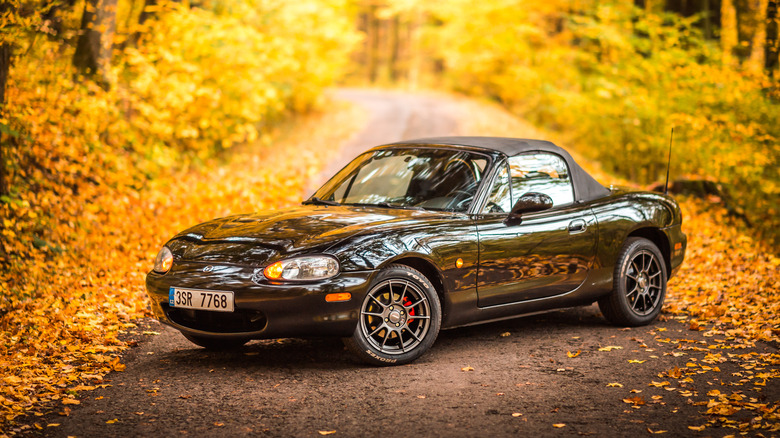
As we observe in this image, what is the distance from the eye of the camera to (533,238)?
251 inches

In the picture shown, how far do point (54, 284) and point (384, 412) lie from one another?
5.12 m

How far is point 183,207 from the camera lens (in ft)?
42.6

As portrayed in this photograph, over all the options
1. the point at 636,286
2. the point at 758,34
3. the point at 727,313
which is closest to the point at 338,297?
the point at 636,286

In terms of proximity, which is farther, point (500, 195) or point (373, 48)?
point (373, 48)

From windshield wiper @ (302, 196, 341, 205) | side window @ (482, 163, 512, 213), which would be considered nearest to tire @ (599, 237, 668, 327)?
side window @ (482, 163, 512, 213)

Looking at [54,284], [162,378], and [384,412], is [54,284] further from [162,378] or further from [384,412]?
[384,412]

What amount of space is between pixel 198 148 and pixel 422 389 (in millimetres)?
12972

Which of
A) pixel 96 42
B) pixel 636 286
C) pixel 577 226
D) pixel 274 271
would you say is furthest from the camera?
pixel 96 42

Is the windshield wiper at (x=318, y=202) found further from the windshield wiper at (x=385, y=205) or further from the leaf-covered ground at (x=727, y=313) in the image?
the leaf-covered ground at (x=727, y=313)

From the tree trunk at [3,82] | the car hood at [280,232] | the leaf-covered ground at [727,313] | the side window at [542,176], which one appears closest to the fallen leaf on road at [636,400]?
the leaf-covered ground at [727,313]

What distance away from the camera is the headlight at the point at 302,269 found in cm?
528

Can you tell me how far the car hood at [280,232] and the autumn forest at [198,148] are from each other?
40.7 inches

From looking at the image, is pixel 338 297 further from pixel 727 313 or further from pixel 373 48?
pixel 373 48

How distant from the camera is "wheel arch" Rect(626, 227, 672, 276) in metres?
7.50
